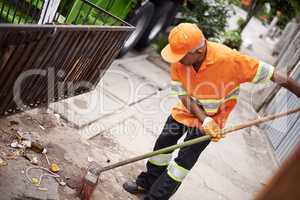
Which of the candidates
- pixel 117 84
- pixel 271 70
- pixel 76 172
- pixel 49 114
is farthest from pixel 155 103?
pixel 271 70

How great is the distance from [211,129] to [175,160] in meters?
0.51

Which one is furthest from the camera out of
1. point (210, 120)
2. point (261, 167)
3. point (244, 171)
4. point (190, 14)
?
point (190, 14)

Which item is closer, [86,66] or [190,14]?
[86,66]

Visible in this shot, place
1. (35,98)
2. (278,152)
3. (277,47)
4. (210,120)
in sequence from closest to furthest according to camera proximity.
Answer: (210,120) → (35,98) → (278,152) → (277,47)

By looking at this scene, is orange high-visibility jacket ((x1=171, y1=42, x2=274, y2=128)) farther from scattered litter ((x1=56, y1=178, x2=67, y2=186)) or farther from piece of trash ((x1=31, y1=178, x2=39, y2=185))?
piece of trash ((x1=31, y1=178, x2=39, y2=185))

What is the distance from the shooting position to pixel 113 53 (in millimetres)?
4914

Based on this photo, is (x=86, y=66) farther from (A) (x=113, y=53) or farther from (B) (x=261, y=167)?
(B) (x=261, y=167)

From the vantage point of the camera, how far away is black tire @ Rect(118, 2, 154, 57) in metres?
7.45

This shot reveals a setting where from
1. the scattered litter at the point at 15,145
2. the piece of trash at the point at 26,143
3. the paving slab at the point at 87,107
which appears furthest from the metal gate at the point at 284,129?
the scattered litter at the point at 15,145

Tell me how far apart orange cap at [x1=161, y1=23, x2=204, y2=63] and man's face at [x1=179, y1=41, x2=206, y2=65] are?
55mm

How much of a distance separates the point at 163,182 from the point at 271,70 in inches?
54.8

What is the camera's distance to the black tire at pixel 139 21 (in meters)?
7.45

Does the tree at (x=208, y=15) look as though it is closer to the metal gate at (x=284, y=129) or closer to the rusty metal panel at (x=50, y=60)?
the metal gate at (x=284, y=129)

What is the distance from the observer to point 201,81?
3684 mm
